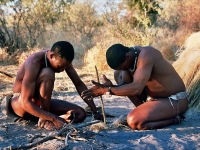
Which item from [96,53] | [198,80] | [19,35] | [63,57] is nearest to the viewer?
[63,57]

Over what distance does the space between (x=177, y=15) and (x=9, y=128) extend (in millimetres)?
21679

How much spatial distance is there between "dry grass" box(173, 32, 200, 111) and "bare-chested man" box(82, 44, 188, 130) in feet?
2.61

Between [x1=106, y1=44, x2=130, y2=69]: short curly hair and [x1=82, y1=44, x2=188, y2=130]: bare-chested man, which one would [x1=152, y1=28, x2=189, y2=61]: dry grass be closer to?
[x1=82, y1=44, x2=188, y2=130]: bare-chested man

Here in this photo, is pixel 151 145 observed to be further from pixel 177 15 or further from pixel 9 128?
pixel 177 15

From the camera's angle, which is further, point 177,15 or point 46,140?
point 177,15

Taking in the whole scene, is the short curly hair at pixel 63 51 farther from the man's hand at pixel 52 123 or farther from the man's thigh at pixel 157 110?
the man's thigh at pixel 157 110

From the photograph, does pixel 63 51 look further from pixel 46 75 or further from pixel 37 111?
pixel 37 111

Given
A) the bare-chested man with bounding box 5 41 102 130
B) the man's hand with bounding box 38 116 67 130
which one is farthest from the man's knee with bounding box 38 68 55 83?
the man's hand with bounding box 38 116 67 130

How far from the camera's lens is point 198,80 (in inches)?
205

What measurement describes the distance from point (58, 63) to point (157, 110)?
112 cm

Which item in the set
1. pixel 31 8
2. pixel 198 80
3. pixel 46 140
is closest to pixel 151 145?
pixel 46 140

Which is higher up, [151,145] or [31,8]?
[31,8]

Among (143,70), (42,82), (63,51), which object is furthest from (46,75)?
(143,70)

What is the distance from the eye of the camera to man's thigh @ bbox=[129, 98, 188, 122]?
4078 mm
